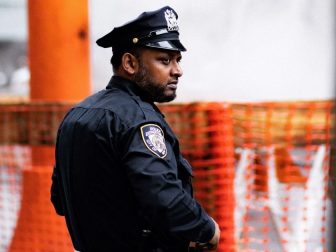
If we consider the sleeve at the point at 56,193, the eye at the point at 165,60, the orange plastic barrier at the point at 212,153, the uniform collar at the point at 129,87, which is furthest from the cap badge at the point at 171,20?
the orange plastic barrier at the point at 212,153

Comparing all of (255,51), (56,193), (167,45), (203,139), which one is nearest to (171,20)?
(167,45)

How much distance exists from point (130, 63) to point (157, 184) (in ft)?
1.69

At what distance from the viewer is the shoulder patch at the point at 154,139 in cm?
227

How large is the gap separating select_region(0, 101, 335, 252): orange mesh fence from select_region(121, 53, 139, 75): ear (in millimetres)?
1145

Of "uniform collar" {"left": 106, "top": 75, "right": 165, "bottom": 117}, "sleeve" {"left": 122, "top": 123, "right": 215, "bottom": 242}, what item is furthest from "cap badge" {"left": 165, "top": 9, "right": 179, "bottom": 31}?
"sleeve" {"left": 122, "top": 123, "right": 215, "bottom": 242}

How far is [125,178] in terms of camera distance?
2.35 metres

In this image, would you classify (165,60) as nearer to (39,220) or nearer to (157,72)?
(157,72)

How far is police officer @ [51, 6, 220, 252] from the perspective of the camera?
89.4 inches

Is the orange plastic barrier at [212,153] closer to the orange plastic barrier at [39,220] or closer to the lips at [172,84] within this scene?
the orange plastic barrier at [39,220]

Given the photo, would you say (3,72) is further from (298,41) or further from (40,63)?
(40,63)

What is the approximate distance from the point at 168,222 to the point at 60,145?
1.90 feet

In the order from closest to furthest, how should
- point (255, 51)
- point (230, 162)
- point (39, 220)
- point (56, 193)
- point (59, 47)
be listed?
point (56, 193) → point (230, 162) → point (59, 47) → point (39, 220) → point (255, 51)

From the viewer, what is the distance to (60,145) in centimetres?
262

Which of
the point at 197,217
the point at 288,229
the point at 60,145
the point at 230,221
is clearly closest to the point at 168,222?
the point at 197,217
